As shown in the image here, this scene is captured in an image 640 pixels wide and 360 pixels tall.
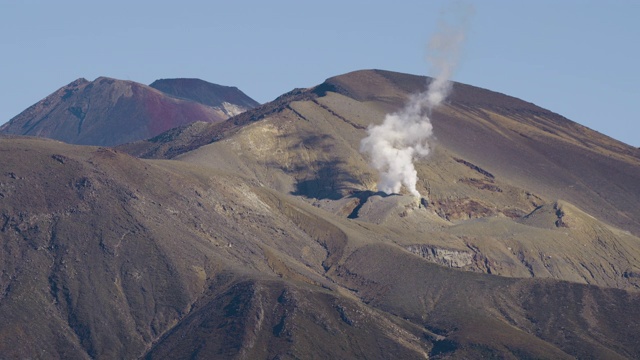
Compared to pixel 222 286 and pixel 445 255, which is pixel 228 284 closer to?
pixel 222 286

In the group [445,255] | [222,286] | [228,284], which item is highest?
[445,255]

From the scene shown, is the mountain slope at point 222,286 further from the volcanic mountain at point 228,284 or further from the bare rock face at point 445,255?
the bare rock face at point 445,255

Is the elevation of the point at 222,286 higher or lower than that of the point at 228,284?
lower

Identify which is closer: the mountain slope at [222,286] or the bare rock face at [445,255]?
the mountain slope at [222,286]

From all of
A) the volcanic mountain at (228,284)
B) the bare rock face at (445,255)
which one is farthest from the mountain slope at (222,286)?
the bare rock face at (445,255)

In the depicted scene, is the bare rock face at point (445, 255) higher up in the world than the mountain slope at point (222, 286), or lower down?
higher up

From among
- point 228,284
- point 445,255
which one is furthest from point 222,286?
point 445,255

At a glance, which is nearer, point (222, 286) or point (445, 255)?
point (222, 286)

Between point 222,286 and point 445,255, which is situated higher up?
point 445,255

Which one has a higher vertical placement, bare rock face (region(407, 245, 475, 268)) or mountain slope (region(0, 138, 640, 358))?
bare rock face (region(407, 245, 475, 268))

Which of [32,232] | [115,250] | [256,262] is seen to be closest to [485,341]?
[256,262]

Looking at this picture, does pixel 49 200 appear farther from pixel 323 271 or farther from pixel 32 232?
pixel 323 271

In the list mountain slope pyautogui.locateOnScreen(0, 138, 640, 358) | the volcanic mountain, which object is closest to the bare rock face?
the volcanic mountain

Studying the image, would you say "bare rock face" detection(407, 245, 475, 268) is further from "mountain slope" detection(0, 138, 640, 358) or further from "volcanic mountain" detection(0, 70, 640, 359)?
"mountain slope" detection(0, 138, 640, 358)
